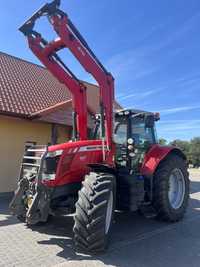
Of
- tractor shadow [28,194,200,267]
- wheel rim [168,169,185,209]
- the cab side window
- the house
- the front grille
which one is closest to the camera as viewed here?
tractor shadow [28,194,200,267]

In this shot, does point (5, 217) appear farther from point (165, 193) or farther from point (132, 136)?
point (165, 193)

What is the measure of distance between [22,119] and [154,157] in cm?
612

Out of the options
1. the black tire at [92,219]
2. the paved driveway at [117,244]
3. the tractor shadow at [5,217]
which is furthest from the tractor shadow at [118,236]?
the tractor shadow at [5,217]

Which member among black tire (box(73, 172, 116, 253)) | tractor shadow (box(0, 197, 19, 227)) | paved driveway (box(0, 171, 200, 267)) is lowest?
paved driveway (box(0, 171, 200, 267))

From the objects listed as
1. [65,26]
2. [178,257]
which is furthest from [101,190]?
[65,26]

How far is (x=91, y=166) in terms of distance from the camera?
6293 millimetres

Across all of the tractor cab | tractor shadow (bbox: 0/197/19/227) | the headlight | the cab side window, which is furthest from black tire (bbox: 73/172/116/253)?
tractor shadow (bbox: 0/197/19/227)

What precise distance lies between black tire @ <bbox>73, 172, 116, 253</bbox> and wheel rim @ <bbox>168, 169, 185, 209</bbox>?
314 cm

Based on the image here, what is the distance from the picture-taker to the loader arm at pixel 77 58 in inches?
241

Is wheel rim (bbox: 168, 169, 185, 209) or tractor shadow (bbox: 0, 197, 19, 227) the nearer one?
tractor shadow (bbox: 0, 197, 19, 227)

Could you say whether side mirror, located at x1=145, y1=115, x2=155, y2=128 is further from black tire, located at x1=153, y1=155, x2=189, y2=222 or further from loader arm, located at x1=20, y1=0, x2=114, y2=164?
loader arm, located at x1=20, y1=0, x2=114, y2=164

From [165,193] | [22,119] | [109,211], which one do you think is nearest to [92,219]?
[109,211]

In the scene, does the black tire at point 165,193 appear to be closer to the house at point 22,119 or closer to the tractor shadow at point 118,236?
the tractor shadow at point 118,236

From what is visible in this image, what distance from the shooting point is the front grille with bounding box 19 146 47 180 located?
609 centimetres
